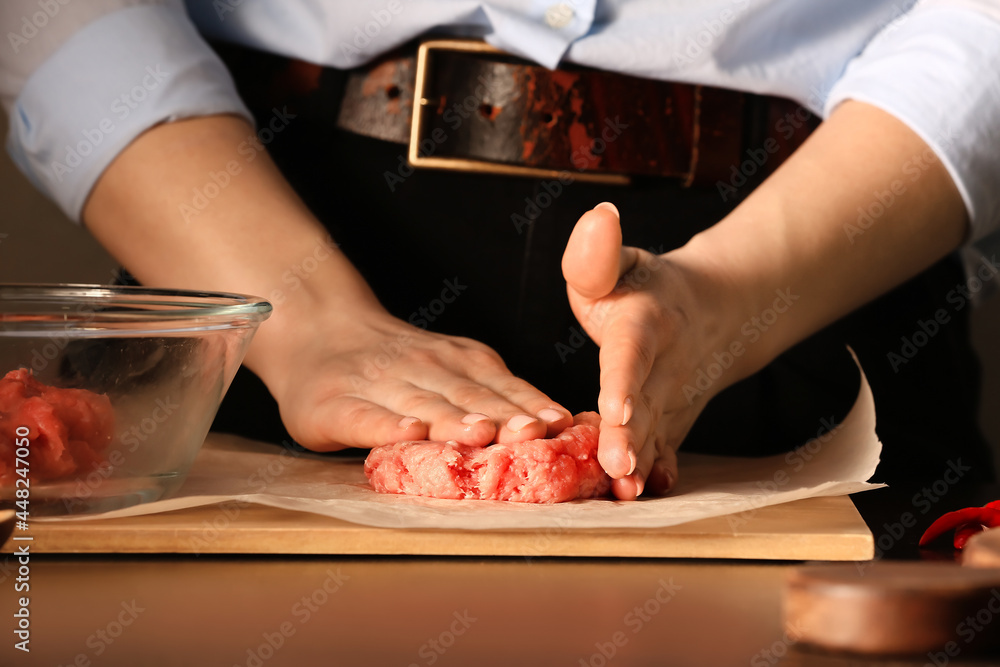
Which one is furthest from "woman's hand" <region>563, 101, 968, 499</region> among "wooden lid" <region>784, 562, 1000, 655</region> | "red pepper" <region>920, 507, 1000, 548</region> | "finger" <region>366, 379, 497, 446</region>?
"wooden lid" <region>784, 562, 1000, 655</region>

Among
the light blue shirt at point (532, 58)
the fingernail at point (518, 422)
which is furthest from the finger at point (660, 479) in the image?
the light blue shirt at point (532, 58)

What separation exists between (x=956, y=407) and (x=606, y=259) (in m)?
0.66

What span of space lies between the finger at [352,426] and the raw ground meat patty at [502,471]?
34 millimetres

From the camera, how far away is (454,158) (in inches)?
39.9

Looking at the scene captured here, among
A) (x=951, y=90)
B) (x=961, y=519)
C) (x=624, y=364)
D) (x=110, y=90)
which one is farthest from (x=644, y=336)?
(x=110, y=90)

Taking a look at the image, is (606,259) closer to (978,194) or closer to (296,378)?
(296,378)

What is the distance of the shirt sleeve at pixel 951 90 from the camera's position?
0.99m

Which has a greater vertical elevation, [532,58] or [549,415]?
[532,58]

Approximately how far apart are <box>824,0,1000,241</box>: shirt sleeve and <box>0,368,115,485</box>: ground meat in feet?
2.80

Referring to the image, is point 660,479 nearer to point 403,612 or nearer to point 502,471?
point 502,471

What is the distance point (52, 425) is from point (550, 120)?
0.61 metres

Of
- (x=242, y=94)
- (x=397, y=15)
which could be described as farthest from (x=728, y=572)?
(x=242, y=94)

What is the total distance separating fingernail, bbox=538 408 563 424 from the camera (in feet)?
2.51

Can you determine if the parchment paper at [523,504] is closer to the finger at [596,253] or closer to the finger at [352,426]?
the finger at [352,426]
